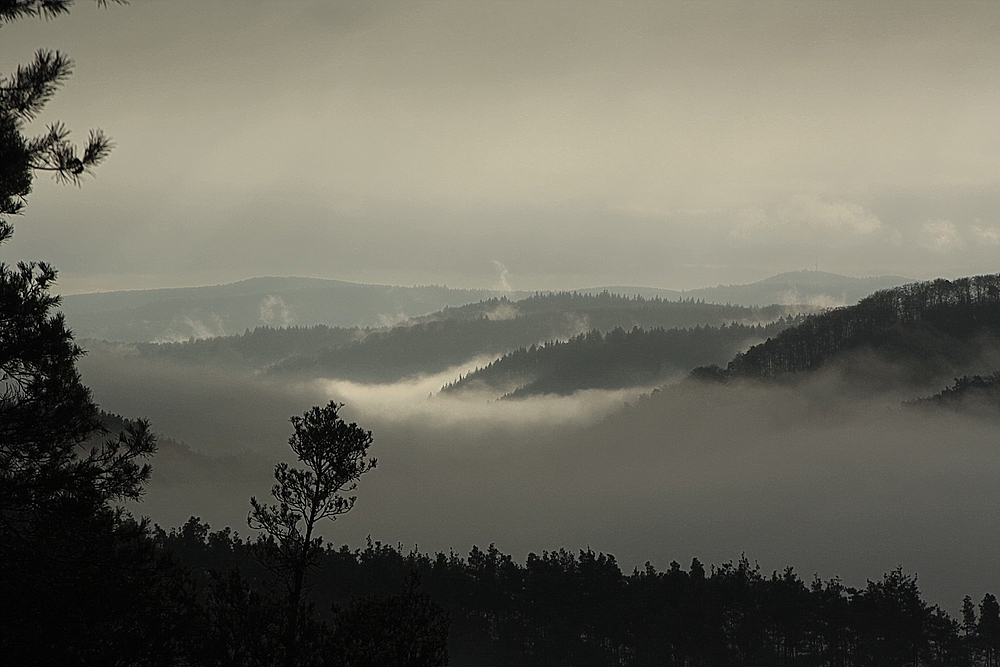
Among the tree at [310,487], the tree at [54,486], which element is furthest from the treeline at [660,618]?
the tree at [54,486]

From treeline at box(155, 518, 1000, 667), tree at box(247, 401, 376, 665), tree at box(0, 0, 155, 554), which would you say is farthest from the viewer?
treeline at box(155, 518, 1000, 667)

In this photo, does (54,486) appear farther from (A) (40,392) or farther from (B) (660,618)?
(B) (660,618)

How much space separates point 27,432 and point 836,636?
286ft

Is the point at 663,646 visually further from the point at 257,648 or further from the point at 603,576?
the point at 257,648

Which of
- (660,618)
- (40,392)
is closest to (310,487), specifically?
(40,392)

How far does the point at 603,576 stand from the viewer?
90312mm

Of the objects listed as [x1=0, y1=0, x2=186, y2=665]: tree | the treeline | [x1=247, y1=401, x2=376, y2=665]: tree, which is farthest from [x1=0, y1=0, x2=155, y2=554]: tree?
the treeline

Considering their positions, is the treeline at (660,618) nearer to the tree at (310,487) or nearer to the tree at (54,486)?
the tree at (310,487)

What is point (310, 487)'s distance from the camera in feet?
83.0

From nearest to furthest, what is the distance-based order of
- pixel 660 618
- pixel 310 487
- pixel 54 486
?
pixel 54 486, pixel 310 487, pixel 660 618

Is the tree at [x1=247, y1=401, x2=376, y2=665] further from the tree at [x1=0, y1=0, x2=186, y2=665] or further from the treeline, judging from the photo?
the treeline

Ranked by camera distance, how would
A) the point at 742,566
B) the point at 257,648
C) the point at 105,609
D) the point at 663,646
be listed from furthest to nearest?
the point at 742,566 → the point at 663,646 → the point at 257,648 → the point at 105,609

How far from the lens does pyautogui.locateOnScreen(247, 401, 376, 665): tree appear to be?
24.5 metres

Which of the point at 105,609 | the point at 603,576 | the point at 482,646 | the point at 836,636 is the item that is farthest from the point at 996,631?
the point at 105,609
